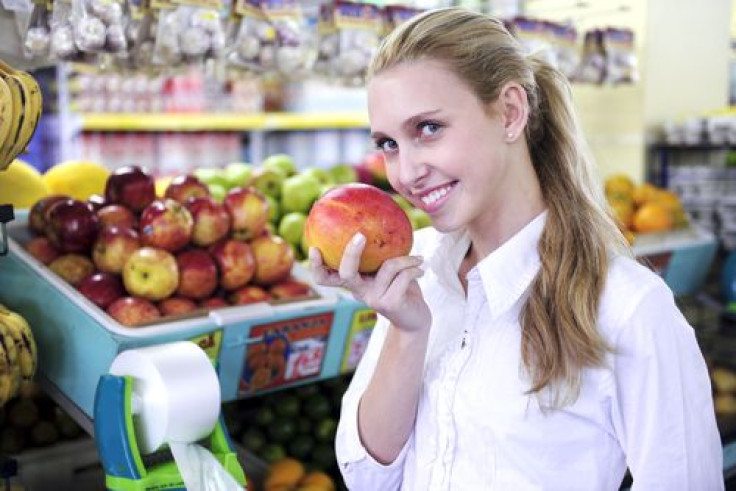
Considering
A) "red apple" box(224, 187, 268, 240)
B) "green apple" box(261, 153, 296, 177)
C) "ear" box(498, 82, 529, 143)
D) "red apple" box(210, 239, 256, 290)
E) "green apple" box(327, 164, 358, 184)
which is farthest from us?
"green apple" box(327, 164, 358, 184)

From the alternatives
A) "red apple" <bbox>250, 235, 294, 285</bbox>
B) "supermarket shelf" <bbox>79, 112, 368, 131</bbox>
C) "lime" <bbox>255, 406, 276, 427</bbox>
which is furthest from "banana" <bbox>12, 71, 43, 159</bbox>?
"supermarket shelf" <bbox>79, 112, 368, 131</bbox>

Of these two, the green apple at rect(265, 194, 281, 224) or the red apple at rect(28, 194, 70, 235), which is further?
the green apple at rect(265, 194, 281, 224)

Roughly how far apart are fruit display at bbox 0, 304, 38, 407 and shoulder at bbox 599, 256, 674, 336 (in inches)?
44.6

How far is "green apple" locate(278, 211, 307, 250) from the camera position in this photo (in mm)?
2559

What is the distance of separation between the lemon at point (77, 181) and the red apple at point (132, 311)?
628mm

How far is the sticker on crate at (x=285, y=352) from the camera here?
1919 millimetres

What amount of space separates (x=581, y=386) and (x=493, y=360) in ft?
0.47

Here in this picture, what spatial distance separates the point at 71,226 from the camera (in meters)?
1.92

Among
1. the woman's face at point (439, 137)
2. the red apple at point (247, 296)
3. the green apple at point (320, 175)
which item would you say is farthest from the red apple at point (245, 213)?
the woman's face at point (439, 137)

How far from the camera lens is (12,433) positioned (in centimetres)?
211

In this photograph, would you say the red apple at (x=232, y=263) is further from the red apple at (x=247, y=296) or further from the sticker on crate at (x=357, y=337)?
the sticker on crate at (x=357, y=337)

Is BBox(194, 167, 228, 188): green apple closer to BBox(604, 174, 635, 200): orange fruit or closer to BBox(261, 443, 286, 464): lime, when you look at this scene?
BBox(261, 443, 286, 464): lime

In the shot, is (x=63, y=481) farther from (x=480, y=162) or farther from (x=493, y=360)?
(x=480, y=162)

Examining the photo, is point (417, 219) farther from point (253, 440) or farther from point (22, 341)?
point (22, 341)
